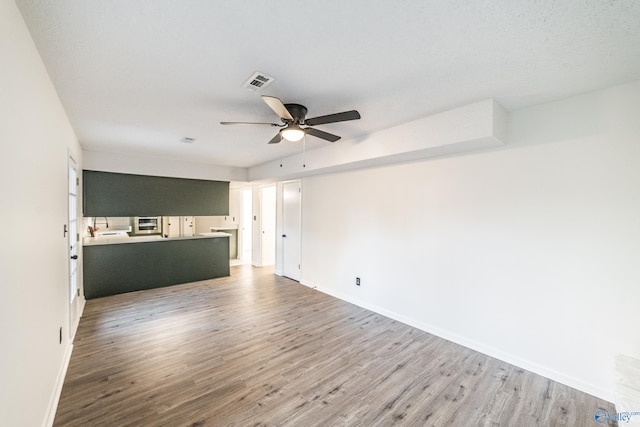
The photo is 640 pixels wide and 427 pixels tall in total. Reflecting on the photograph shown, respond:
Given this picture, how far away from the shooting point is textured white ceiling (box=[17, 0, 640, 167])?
1378 mm

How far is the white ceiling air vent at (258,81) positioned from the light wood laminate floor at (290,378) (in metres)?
2.51

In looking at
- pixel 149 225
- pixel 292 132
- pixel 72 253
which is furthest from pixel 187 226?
pixel 292 132

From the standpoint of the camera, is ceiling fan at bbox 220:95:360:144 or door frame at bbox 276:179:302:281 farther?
door frame at bbox 276:179:302:281

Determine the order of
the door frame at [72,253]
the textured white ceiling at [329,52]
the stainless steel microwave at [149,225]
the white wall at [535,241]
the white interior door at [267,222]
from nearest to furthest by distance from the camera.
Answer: the textured white ceiling at [329,52]
the white wall at [535,241]
the door frame at [72,253]
the stainless steel microwave at [149,225]
the white interior door at [267,222]

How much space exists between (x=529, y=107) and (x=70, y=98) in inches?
169

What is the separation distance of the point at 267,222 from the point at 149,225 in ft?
8.43

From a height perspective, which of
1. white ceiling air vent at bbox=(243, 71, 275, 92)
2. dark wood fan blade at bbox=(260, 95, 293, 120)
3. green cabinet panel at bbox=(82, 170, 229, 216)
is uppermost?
white ceiling air vent at bbox=(243, 71, 275, 92)

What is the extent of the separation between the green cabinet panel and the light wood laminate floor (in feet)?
6.47

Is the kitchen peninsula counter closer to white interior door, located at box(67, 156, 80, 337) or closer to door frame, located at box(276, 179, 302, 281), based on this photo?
white interior door, located at box(67, 156, 80, 337)

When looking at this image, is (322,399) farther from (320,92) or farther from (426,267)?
(320,92)

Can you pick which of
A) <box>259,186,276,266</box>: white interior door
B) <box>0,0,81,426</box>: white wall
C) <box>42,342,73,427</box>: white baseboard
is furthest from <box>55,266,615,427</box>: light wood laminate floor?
<box>259,186,276,266</box>: white interior door

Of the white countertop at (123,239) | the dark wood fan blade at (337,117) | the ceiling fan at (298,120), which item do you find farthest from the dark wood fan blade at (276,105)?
the white countertop at (123,239)

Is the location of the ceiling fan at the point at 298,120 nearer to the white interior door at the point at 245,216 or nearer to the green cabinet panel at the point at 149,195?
the green cabinet panel at the point at 149,195

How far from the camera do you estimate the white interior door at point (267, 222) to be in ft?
22.4
